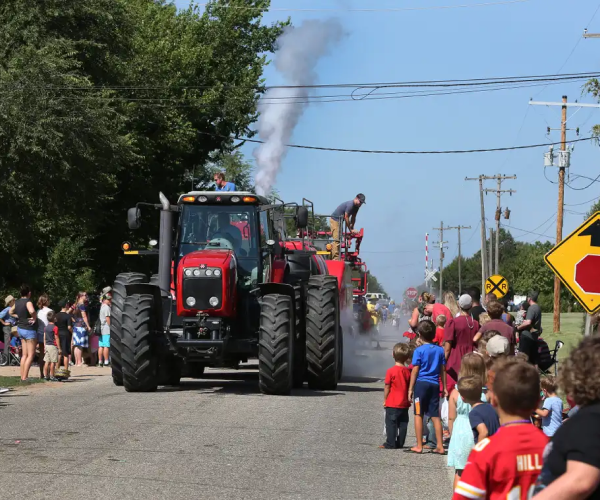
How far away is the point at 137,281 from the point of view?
1861 cm

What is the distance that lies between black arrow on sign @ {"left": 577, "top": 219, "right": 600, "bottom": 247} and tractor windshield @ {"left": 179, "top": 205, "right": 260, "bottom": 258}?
19.9 ft

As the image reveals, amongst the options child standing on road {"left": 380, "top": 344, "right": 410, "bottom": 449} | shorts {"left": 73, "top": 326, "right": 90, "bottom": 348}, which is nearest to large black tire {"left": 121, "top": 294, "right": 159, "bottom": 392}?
child standing on road {"left": 380, "top": 344, "right": 410, "bottom": 449}

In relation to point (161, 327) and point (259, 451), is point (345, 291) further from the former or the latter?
point (259, 451)

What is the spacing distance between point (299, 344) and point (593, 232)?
249 inches

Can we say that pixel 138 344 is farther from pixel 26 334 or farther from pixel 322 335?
pixel 26 334

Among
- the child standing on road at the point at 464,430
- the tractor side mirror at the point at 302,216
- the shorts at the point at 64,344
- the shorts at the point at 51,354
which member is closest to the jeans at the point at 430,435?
the child standing on road at the point at 464,430

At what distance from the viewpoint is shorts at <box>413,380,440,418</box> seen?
38.9 feet

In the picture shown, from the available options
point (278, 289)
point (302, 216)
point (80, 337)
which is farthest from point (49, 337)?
point (80, 337)

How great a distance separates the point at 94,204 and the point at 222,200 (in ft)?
49.4

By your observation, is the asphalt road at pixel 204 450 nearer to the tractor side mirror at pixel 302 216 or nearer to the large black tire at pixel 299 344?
the large black tire at pixel 299 344

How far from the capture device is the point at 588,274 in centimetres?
1335

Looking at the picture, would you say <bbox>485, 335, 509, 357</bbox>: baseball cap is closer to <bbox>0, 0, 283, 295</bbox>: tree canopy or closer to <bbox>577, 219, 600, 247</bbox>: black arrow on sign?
<bbox>577, 219, 600, 247</bbox>: black arrow on sign

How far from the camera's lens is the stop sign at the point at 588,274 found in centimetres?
1323

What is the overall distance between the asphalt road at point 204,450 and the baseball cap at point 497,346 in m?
1.27
